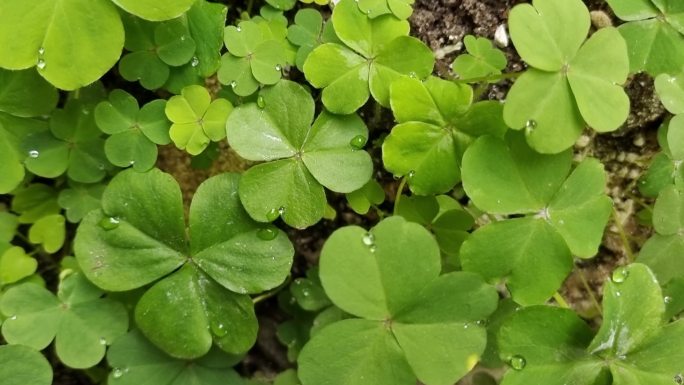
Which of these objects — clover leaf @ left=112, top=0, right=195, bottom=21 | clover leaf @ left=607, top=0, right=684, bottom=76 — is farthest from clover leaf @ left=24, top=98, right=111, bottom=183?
clover leaf @ left=607, top=0, right=684, bottom=76

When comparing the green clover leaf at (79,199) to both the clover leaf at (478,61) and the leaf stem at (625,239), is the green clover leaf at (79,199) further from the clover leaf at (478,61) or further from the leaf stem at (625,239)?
the leaf stem at (625,239)

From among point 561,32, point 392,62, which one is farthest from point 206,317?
point 561,32

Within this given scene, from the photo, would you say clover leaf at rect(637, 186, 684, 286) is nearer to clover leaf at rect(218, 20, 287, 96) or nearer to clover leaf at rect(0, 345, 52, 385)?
clover leaf at rect(218, 20, 287, 96)

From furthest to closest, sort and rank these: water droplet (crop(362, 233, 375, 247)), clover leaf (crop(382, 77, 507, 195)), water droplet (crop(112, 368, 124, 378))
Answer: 1. water droplet (crop(112, 368, 124, 378))
2. clover leaf (crop(382, 77, 507, 195))
3. water droplet (crop(362, 233, 375, 247))

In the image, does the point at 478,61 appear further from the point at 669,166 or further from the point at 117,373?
the point at 117,373

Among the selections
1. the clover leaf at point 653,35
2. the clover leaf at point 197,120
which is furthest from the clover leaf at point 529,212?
the clover leaf at point 197,120
